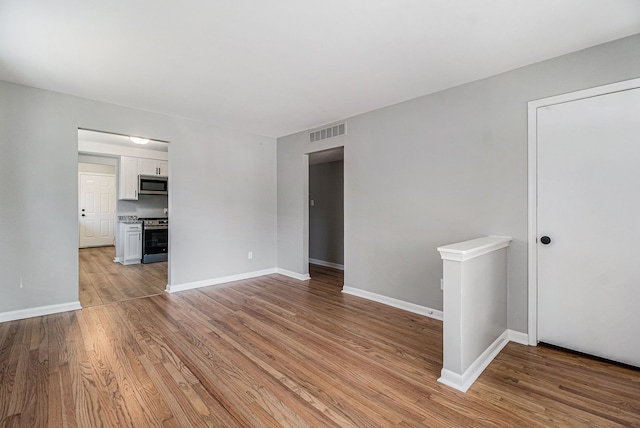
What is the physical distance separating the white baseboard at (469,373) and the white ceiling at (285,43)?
2428mm

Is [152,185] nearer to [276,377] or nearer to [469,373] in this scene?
[276,377]

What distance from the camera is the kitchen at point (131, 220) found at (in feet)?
15.7

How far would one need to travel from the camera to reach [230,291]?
13.8 feet

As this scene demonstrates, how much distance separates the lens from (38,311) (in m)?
Answer: 3.20

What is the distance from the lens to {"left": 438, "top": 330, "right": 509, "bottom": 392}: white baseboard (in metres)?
1.95

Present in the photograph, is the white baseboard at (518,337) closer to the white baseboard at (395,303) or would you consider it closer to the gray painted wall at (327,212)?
the white baseboard at (395,303)

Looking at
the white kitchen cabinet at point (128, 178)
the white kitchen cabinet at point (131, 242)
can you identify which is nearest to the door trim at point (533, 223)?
the white kitchen cabinet at point (131, 242)

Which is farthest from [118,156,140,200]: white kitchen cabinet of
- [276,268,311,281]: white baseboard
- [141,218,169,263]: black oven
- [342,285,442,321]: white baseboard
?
[342,285,442,321]: white baseboard

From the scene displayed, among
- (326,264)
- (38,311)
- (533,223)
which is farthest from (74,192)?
(533,223)

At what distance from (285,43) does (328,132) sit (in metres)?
2.17

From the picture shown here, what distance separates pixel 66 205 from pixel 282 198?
2956 mm

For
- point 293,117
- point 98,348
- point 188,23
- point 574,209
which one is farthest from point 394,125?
point 98,348

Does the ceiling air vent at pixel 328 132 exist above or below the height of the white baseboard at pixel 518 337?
above

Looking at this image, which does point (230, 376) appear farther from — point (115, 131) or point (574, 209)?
point (115, 131)
